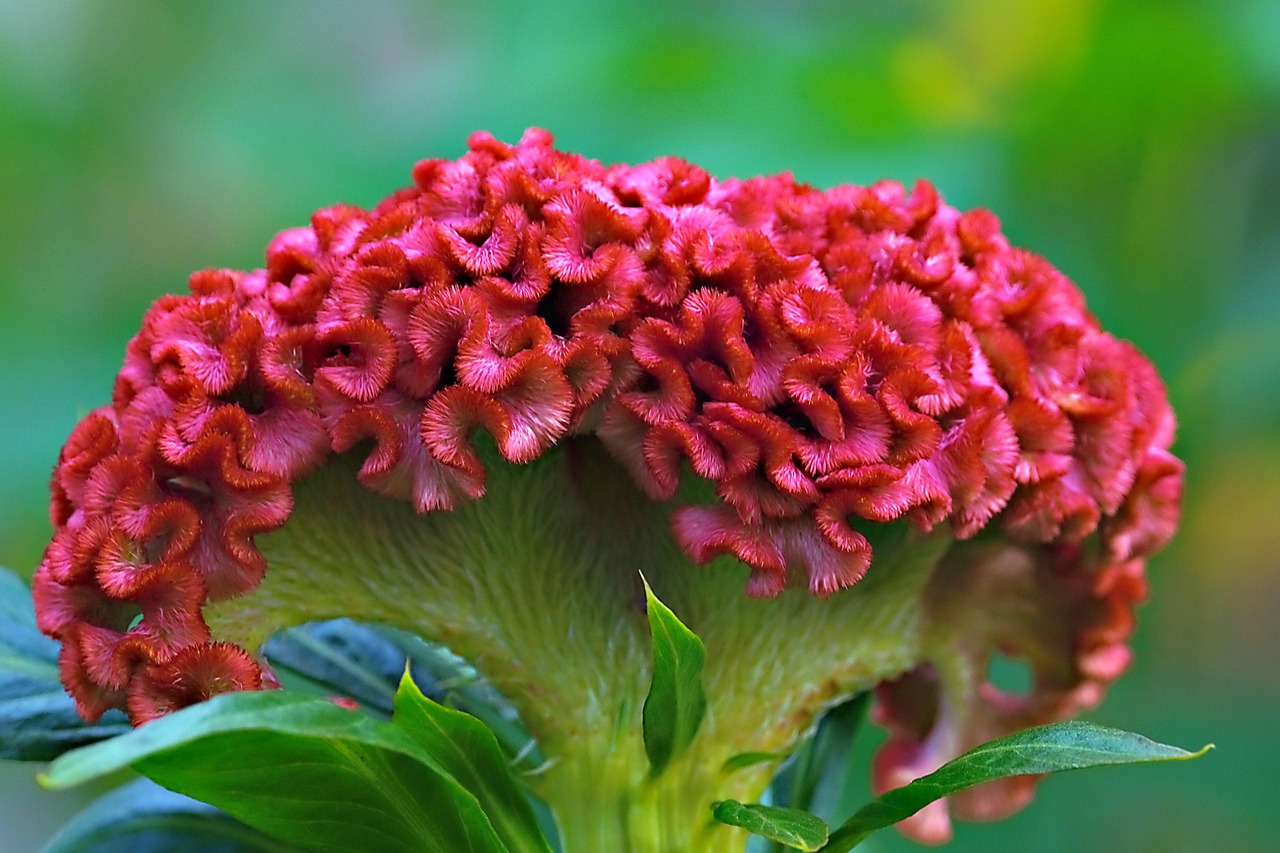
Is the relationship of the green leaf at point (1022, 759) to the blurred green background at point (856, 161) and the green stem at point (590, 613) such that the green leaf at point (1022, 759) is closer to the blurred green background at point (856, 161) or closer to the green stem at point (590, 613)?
the green stem at point (590, 613)

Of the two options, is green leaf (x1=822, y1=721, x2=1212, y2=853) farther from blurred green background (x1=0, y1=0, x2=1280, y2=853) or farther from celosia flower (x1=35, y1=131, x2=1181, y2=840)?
blurred green background (x1=0, y1=0, x2=1280, y2=853)

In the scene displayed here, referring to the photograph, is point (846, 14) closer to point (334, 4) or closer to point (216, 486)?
point (334, 4)

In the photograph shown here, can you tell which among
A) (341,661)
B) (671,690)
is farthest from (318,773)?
(341,661)

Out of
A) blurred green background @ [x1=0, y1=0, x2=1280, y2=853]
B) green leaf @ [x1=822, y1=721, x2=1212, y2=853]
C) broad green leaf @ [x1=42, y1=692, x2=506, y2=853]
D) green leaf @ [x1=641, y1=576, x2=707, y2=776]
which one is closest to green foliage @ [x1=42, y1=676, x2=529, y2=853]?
broad green leaf @ [x1=42, y1=692, x2=506, y2=853]

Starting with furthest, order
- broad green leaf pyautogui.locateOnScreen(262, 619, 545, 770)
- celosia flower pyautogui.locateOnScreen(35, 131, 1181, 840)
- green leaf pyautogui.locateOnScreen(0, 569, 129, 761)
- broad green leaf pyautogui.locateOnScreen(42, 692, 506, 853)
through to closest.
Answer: broad green leaf pyautogui.locateOnScreen(262, 619, 545, 770) < green leaf pyautogui.locateOnScreen(0, 569, 129, 761) < celosia flower pyautogui.locateOnScreen(35, 131, 1181, 840) < broad green leaf pyautogui.locateOnScreen(42, 692, 506, 853)

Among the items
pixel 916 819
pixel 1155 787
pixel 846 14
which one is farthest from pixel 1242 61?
pixel 916 819

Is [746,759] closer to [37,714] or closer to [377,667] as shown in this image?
[377,667]
